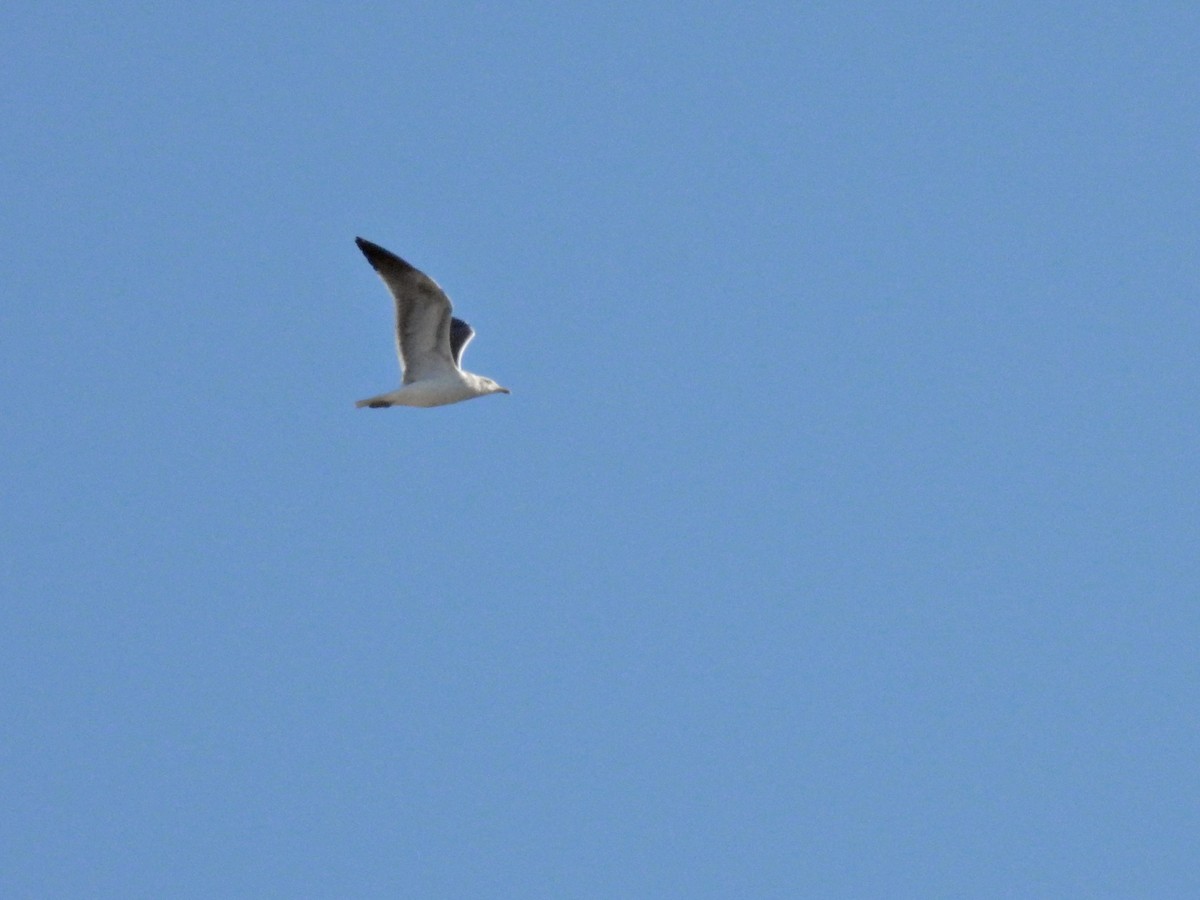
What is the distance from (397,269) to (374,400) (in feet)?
5.97

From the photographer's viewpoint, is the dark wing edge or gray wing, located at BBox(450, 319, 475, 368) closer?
the dark wing edge

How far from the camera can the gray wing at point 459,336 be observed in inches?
965

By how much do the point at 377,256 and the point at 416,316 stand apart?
3.73 feet

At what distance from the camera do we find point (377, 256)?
2223 centimetres

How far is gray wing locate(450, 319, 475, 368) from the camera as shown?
2450cm

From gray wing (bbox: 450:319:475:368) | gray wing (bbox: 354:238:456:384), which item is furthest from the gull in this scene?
gray wing (bbox: 450:319:475:368)

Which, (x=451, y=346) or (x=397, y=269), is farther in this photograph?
(x=451, y=346)

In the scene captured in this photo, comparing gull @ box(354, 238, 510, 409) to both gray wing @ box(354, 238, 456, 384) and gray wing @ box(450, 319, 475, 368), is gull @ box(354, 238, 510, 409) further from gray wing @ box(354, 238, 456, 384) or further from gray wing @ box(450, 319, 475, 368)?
gray wing @ box(450, 319, 475, 368)

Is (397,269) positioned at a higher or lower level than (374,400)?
higher

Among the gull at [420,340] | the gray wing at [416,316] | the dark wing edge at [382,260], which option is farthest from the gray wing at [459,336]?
the dark wing edge at [382,260]

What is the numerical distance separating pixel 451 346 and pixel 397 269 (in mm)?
2435

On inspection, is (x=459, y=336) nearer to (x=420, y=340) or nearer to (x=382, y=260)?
(x=420, y=340)

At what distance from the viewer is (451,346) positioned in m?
24.6

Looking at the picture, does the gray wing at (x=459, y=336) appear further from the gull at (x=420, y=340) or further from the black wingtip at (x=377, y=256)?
the black wingtip at (x=377, y=256)
